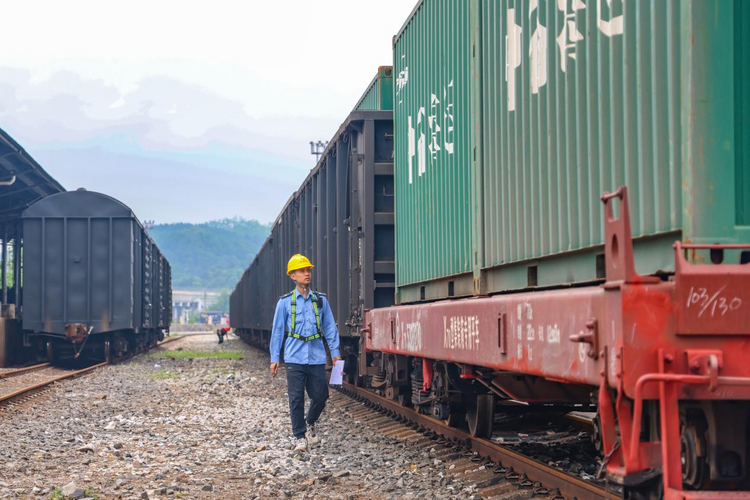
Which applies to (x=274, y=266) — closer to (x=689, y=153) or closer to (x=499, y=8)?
(x=499, y=8)

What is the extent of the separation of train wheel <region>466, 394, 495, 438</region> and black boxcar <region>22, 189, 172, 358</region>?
47.9ft

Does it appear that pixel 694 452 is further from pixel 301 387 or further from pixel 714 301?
pixel 301 387

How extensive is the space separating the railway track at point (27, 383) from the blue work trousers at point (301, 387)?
4.96 metres

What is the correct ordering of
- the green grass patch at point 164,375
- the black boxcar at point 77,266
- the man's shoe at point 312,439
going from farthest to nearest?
the black boxcar at point 77,266 < the green grass patch at point 164,375 < the man's shoe at point 312,439

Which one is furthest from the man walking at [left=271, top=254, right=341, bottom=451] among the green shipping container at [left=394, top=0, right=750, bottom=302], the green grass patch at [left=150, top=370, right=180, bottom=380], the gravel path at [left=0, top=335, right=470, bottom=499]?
the green grass patch at [left=150, top=370, right=180, bottom=380]

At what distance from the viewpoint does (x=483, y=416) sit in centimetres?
715

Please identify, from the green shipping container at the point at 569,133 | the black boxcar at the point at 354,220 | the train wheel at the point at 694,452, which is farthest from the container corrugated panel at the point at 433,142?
the train wheel at the point at 694,452

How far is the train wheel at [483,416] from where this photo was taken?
7090 millimetres

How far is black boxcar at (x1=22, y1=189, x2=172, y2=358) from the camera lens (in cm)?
1978

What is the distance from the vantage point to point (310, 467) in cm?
696

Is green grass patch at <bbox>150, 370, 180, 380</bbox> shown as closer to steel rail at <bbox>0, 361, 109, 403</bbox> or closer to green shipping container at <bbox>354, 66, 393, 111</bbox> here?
steel rail at <bbox>0, 361, 109, 403</bbox>

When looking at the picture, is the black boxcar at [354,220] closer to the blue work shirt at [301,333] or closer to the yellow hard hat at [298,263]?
the blue work shirt at [301,333]

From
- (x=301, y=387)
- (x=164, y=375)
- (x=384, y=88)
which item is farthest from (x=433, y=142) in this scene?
(x=164, y=375)

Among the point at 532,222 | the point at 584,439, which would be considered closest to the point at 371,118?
the point at 584,439
